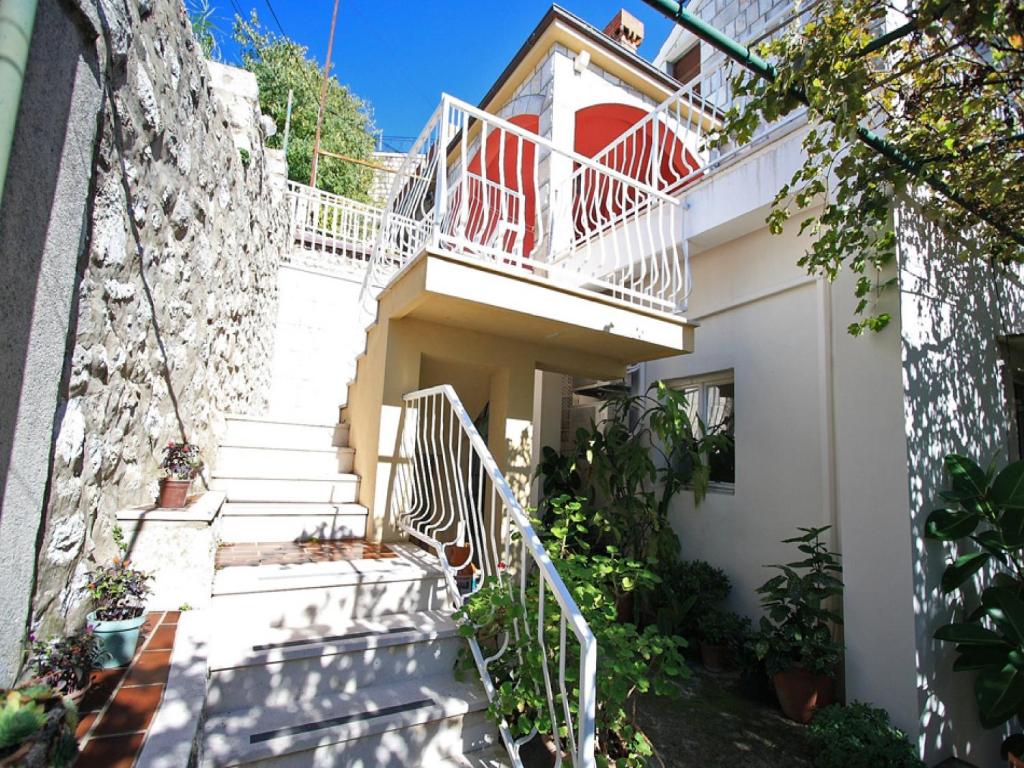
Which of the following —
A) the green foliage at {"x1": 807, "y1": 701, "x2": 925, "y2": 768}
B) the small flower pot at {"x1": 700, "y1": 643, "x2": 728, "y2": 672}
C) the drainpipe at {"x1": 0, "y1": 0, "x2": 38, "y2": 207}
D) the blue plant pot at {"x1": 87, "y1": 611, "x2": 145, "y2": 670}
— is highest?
the drainpipe at {"x1": 0, "y1": 0, "x2": 38, "y2": 207}

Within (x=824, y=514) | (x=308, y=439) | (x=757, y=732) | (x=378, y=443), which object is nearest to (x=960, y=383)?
(x=824, y=514)

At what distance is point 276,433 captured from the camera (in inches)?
166

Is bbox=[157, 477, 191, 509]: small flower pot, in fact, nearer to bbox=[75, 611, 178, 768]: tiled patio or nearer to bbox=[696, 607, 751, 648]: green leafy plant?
bbox=[75, 611, 178, 768]: tiled patio

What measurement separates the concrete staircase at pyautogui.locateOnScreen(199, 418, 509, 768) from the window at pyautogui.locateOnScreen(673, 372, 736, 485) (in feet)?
10.3

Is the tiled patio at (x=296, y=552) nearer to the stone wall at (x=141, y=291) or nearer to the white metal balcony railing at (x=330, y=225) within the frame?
the stone wall at (x=141, y=291)

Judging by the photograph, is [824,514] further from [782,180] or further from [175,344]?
[175,344]

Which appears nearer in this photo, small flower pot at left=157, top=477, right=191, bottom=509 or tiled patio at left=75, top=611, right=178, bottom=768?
tiled patio at left=75, top=611, right=178, bottom=768

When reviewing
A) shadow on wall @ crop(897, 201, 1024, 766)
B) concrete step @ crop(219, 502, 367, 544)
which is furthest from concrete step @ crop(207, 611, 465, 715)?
shadow on wall @ crop(897, 201, 1024, 766)

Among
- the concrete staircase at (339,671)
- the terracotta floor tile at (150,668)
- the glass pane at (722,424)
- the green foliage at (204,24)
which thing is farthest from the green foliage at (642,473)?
the green foliage at (204,24)

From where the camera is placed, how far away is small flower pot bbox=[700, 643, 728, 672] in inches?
165

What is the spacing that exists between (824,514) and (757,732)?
1633 mm

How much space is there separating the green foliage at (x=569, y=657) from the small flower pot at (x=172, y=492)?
1.57m

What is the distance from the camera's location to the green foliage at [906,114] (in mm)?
2426

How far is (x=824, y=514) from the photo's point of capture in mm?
3969
